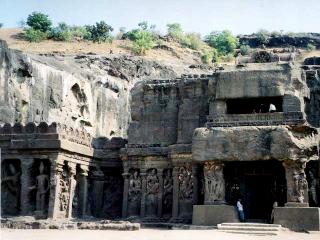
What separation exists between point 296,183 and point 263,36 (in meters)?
61.7

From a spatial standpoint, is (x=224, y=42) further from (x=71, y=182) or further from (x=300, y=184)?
(x=300, y=184)

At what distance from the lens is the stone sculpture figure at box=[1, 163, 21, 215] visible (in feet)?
57.1

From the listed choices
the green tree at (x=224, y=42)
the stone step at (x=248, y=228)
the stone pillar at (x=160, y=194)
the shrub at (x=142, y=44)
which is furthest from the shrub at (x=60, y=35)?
the stone step at (x=248, y=228)

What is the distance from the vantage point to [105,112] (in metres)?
35.4

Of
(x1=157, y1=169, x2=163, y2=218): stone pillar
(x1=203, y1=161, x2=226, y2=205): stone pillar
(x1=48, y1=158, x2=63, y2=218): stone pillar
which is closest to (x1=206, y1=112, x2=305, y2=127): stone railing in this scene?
(x1=203, y1=161, x2=226, y2=205): stone pillar

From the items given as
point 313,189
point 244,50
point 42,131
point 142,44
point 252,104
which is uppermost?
point 244,50

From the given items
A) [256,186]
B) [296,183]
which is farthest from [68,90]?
[296,183]

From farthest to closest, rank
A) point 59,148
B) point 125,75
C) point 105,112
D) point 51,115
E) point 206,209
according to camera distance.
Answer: point 125,75, point 105,112, point 51,115, point 59,148, point 206,209

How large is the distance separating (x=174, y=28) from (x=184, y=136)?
59778 millimetres

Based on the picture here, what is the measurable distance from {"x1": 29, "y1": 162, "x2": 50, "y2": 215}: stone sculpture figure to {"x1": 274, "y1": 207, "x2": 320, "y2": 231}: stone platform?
8058mm

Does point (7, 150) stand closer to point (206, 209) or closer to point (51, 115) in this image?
point (206, 209)

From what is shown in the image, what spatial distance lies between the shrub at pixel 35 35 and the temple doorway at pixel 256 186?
43889mm

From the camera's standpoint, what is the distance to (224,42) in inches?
2899

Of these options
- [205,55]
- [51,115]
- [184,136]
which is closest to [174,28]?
[205,55]
